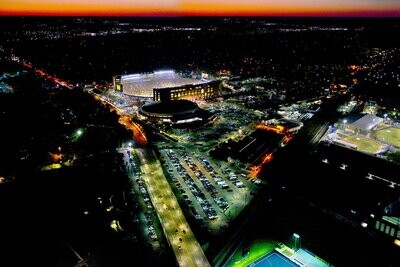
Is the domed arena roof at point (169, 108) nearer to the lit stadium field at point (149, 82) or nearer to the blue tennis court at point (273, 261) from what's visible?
the lit stadium field at point (149, 82)

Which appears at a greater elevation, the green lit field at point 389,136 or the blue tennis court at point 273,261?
the green lit field at point 389,136

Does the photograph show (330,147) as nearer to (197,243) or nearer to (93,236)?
(197,243)

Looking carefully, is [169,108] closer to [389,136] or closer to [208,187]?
[208,187]

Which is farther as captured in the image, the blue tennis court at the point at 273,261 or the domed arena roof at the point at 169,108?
the domed arena roof at the point at 169,108

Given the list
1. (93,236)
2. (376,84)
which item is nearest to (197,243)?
(93,236)

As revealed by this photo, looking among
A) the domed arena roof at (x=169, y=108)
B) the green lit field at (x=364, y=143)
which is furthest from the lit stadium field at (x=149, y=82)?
the green lit field at (x=364, y=143)

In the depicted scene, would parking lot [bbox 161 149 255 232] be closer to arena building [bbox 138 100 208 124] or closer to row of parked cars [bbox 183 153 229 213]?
row of parked cars [bbox 183 153 229 213]

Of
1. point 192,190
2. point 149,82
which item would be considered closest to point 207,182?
point 192,190
